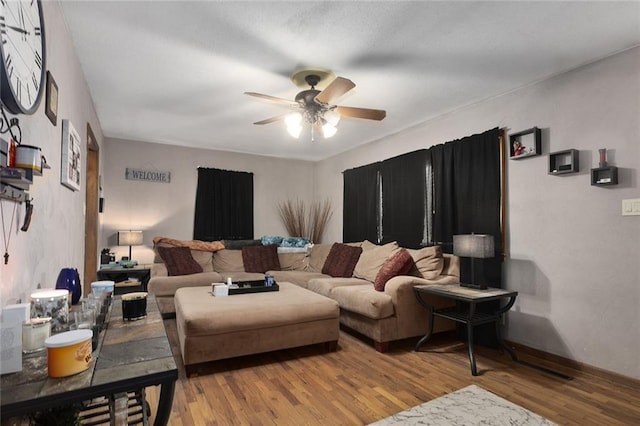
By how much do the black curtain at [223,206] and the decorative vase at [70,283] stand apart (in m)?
3.88

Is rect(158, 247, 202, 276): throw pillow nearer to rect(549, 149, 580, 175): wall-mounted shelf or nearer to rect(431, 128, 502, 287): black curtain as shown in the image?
rect(431, 128, 502, 287): black curtain

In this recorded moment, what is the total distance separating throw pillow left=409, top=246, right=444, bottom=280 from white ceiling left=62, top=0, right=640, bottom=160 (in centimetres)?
156

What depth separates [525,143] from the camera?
313 cm

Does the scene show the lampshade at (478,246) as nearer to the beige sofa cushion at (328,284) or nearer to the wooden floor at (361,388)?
the wooden floor at (361,388)

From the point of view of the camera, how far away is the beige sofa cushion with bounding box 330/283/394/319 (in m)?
3.06

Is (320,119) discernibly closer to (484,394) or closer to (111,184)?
(484,394)

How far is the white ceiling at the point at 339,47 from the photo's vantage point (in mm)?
2062

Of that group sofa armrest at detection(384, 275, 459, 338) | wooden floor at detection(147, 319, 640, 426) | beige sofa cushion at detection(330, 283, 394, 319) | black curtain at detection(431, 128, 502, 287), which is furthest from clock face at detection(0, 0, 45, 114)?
black curtain at detection(431, 128, 502, 287)

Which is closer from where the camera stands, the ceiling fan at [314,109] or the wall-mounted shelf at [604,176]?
the wall-mounted shelf at [604,176]

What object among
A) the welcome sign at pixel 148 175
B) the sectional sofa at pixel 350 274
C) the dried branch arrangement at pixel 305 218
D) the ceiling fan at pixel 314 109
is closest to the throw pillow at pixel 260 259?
the sectional sofa at pixel 350 274

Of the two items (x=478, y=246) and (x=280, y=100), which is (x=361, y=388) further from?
(x=280, y=100)

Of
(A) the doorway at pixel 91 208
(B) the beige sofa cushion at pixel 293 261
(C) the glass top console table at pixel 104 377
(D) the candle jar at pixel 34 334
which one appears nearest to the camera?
(C) the glass top console table at pixel 104 377

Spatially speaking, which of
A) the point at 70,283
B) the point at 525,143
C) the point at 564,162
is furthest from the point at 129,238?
the point at 564,162

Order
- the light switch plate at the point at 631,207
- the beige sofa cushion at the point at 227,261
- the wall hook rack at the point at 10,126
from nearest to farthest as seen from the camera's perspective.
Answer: the wall hook rack at the point at 10,126 → the light switch plate at the point at 631,207 → the beige sofa cushion at the point at 227,261
